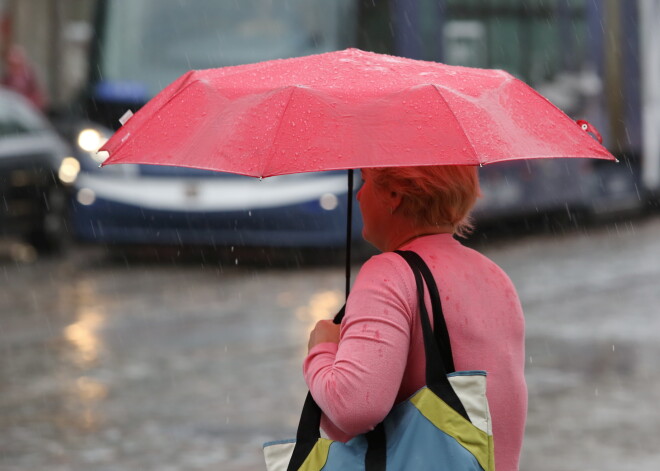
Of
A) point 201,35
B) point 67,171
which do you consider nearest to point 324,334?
point 201,35

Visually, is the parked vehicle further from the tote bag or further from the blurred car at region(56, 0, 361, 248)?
the tote bag

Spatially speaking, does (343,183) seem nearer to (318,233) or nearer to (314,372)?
(318,233)

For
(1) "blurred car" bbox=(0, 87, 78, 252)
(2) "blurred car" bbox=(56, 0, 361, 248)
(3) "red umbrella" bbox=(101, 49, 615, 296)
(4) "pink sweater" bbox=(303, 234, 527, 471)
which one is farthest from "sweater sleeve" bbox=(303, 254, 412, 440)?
(1) "blurred car" bbox=(0, 87, 78, 252)

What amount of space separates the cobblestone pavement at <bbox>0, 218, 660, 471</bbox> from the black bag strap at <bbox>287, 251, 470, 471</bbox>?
2.97 m

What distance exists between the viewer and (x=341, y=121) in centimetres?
264

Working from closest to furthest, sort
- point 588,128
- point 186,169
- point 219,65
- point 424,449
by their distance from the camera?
point 424,449, point 588,128, point 186,169, point 219,65

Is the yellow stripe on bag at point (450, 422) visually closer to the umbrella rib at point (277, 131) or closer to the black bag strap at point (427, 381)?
the black bag strap at point (427, 381)

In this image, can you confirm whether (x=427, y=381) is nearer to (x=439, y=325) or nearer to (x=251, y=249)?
(x=439, y=325)

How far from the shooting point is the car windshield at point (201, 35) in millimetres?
12594

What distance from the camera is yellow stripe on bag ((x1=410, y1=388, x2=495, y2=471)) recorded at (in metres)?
2.35

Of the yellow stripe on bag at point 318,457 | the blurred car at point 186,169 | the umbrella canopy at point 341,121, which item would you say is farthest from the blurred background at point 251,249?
the yellow stripe on bag at point 318,457

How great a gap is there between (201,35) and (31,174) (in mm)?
2198

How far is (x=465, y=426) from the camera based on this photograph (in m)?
2.36

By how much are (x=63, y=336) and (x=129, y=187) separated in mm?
4173
